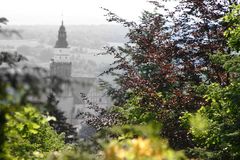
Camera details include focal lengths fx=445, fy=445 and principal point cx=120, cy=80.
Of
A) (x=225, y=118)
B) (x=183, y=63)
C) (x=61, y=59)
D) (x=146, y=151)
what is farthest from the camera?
(x=61, y=59)

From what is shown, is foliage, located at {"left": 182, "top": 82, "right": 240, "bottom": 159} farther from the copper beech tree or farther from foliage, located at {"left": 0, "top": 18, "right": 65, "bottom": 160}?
foliage, located at {"left": 0, "top": 18, "right": 65, "bottom": 160}

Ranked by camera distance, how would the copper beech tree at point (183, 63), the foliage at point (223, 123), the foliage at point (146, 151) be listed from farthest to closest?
the copper beech tree at point (183, 63)
the foliage at point (223, 123)
the foliage at point (146, 151)

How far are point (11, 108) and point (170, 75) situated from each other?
30.7ft

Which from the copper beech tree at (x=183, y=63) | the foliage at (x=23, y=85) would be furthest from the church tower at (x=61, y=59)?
the foliage at (x=23, y=85)

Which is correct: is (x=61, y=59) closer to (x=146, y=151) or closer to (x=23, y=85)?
(x=23, y=85)

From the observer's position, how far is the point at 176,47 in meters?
12.0

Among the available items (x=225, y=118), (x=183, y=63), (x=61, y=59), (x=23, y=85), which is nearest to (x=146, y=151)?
(x=23, y=85)

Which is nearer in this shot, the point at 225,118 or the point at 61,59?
the point at 225,118

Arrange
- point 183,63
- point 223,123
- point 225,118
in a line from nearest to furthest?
point 223,123 < point 225,118 < point 183,63

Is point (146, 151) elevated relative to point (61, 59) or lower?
elevated

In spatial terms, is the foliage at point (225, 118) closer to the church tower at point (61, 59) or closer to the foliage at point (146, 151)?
the foliage at point (146, 151)

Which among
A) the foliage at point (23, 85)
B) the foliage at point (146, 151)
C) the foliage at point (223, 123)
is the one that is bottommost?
the foliage at point (223, 123)

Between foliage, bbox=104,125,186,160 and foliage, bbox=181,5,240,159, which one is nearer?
foliage, bbox=104,125,186,160

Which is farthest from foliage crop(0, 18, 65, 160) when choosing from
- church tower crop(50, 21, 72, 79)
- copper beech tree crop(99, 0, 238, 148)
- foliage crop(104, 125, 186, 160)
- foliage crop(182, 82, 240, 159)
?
church tower crop(50, 21, 72, 79)
